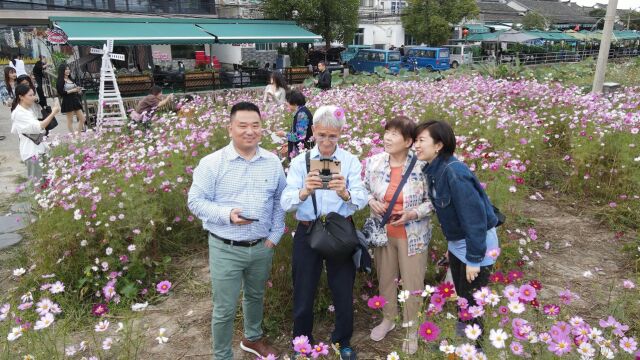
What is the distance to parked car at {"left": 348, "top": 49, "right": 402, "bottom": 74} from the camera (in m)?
20.1

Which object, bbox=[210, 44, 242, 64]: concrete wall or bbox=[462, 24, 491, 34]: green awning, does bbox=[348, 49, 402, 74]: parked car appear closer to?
bbox=[210, 44, 242, 64]: concrete wall

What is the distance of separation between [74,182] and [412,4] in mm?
27296

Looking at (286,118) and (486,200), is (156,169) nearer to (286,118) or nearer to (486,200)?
(286,118)

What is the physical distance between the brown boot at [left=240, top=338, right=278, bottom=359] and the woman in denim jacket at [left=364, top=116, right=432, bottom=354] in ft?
2.33

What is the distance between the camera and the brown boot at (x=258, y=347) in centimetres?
262

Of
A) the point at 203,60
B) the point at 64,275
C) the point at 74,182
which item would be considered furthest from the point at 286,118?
the point at 203,60

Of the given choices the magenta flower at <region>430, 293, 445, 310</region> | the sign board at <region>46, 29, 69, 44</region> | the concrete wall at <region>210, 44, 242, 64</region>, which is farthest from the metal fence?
the magenta flower at <region>430, 293, 445, 310</region>

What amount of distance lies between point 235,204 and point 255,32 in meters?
15.1

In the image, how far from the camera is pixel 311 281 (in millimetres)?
2395

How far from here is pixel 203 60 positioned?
19.2 metres

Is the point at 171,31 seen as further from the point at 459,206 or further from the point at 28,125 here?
the point at 459,206

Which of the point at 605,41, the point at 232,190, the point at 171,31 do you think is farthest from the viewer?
the point at 171,31

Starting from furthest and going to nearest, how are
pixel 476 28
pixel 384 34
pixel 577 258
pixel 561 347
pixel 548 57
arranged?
pixel 476 28, pixel 384 34, pixel 548 57, pixel 577 258, pixel 561 347

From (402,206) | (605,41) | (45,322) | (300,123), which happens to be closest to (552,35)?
(605,41)
